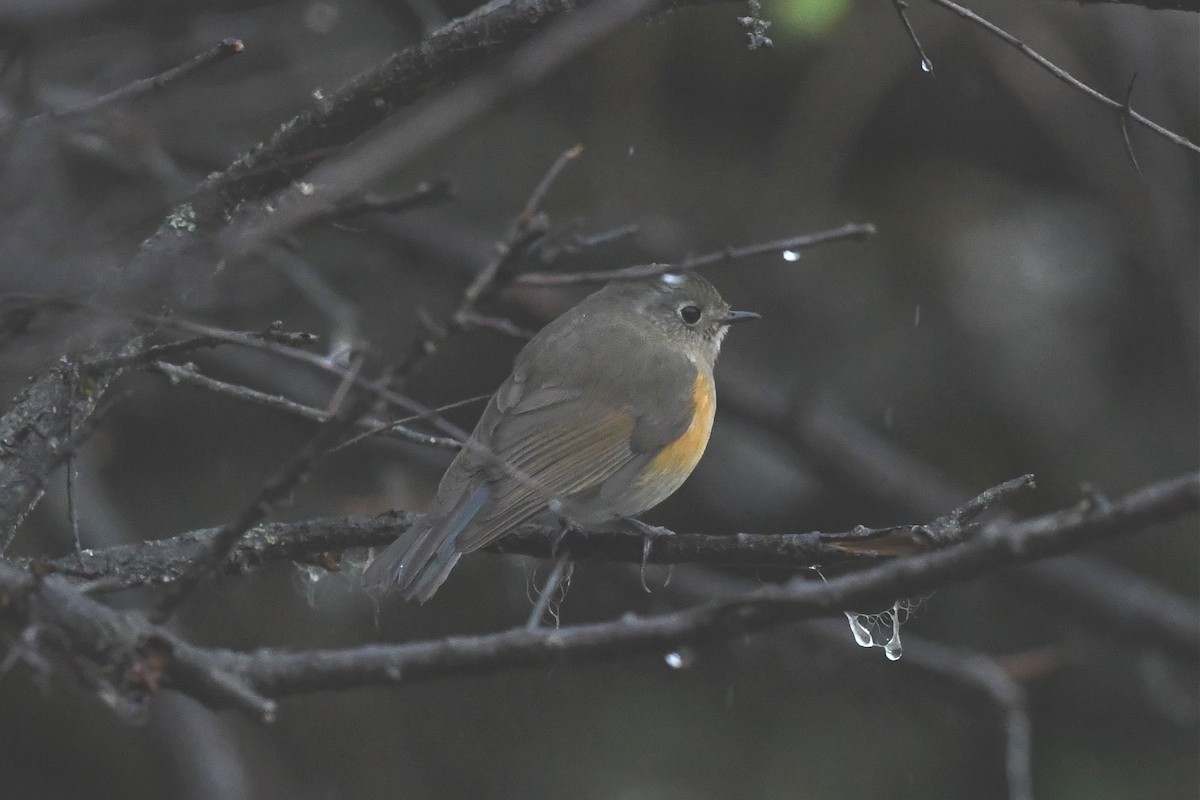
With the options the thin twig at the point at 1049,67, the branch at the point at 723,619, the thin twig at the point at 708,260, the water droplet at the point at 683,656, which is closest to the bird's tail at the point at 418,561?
the water droplet at the point at 683,656

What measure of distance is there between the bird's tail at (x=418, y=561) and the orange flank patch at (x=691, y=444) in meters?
1.12

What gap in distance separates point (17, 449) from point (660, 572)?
3.18 meters

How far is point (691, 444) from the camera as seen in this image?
15.5ft

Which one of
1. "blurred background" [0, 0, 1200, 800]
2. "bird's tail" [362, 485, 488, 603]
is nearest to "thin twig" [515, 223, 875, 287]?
"bird's tail" [362, 485, 488, 603]

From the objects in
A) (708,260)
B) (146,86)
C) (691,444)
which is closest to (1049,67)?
(708,260)

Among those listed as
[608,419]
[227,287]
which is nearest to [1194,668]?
[608,419]

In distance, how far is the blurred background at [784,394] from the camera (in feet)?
18.8

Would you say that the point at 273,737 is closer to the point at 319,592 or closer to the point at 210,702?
the point at 319,592

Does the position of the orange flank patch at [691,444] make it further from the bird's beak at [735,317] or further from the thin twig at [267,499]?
the thin twig at [267,499]

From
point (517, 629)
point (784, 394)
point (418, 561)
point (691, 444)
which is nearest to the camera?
point (517, 629)

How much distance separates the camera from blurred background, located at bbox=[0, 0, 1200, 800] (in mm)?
5734

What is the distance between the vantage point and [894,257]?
6.60 m

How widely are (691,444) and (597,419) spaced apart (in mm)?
346

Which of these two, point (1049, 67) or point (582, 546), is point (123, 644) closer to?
point (582, 546)
